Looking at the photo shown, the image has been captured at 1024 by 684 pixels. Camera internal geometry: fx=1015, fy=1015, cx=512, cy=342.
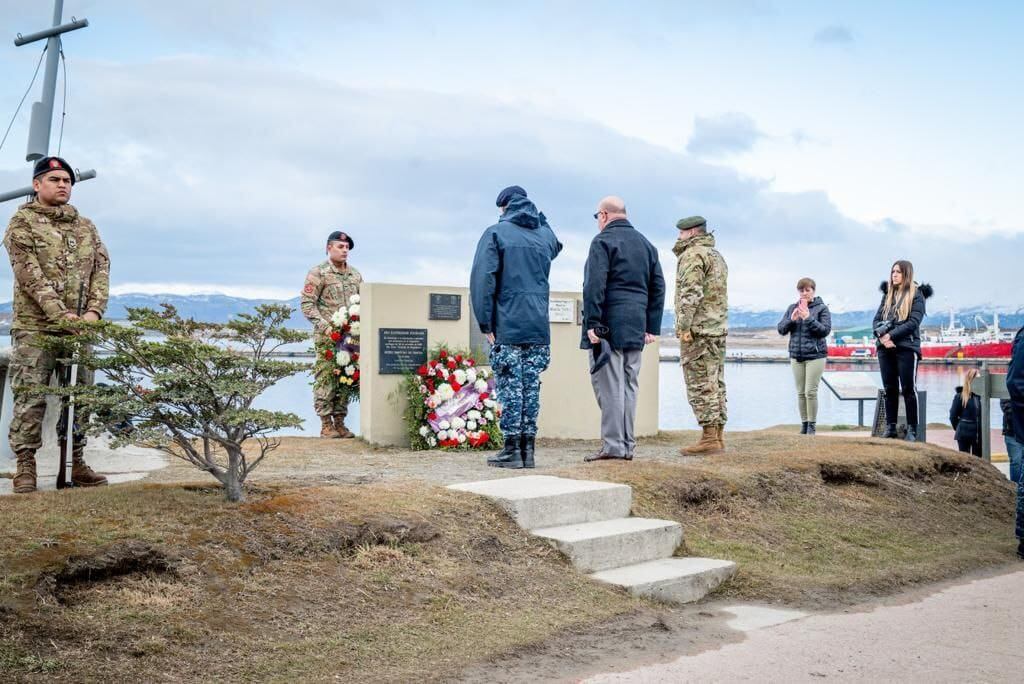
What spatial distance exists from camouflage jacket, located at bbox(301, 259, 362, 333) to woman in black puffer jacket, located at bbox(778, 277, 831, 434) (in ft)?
19.4

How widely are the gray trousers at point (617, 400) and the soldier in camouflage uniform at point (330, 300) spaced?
434 centimetres

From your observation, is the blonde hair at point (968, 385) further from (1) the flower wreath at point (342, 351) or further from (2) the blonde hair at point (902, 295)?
(1) the flower wreath at point (342, 351)

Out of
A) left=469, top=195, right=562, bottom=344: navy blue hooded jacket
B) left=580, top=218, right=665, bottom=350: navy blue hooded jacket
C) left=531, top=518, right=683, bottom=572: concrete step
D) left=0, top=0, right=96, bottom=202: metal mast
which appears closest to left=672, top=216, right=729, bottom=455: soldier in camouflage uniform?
left=580, top=218, right=665, bottom=350: navy blue hooded jacket

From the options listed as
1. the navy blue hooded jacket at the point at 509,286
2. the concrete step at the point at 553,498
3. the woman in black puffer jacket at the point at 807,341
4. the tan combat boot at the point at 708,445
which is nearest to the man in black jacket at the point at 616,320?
the navy blue hooded jacket at the point at 509,286

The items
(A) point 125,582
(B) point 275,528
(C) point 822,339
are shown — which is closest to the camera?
(A) point 125,582

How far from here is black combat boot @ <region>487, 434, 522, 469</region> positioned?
899 centimetres

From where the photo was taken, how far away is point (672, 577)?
657cm

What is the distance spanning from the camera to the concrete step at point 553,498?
6809mm

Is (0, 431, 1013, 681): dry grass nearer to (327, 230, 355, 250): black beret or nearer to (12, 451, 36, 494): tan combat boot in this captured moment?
(12, 451, 36, 494): tan combat boot

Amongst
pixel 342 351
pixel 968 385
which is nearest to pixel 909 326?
pixel 968 385

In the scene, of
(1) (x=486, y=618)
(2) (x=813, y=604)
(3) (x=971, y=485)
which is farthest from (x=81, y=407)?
(3) (x=971, y=485)

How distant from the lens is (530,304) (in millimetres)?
8875

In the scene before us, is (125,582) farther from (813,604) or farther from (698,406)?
(698,406)

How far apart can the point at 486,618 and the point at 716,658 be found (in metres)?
1.25
